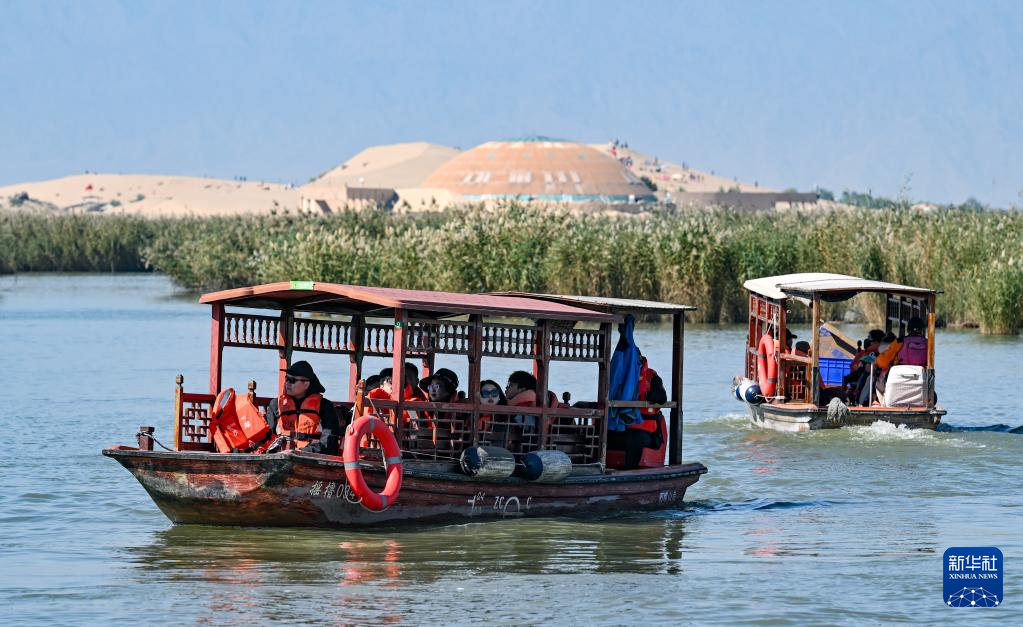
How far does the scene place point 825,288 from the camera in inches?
856

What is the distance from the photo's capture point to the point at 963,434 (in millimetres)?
21797

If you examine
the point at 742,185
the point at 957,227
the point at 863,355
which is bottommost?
the point at 863,355

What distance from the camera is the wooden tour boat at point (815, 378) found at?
21484 millimetres

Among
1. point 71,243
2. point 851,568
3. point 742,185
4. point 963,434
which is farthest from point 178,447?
point 742,185

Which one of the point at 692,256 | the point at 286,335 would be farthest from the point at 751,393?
the point at 692,256

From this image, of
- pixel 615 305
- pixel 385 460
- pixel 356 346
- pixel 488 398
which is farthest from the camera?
pixel 356 346

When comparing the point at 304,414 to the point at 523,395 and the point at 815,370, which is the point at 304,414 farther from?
the point at 815,370

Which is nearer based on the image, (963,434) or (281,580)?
(281,580)

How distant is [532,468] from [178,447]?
10.2 feet

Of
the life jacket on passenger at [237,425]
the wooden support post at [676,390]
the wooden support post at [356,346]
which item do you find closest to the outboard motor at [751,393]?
the wooden support post at [676,390]

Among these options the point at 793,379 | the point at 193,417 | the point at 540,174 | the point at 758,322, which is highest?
the point at 540,174

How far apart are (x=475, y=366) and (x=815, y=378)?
8.34 meters

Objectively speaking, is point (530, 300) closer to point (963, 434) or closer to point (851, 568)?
point (851, 568)

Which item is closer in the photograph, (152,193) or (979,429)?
(979,429)
